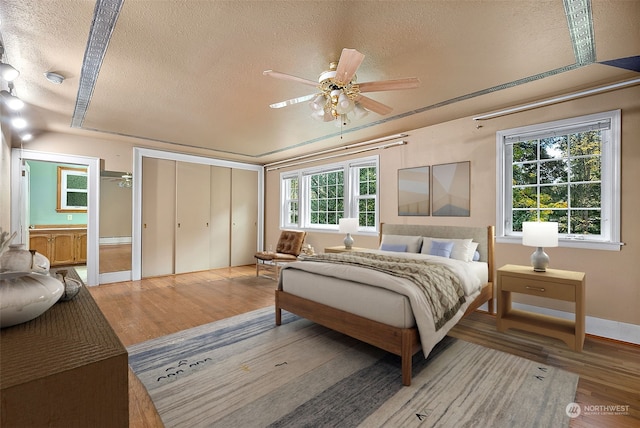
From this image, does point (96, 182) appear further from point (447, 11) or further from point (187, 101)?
point (447, 11)

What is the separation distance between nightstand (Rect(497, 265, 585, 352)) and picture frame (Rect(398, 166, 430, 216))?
56.1 inches

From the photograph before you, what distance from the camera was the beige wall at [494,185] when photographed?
2668 millimetres

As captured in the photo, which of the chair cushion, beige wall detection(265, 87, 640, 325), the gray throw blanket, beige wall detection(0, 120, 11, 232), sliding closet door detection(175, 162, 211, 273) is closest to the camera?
the gray throw blanket

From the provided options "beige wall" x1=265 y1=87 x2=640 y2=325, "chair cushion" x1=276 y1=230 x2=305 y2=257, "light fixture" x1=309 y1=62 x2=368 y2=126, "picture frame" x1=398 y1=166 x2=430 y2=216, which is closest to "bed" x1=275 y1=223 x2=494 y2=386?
"beige wall" x1=265 y1=87 x2=640 y2=325

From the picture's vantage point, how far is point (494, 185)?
346cm

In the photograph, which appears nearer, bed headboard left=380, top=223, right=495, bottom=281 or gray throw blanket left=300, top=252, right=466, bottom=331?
A: gray throw blanket left=300, top=252, right=466, bottom=331

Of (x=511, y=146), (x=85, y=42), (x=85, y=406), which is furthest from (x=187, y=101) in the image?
(x=511, y=146)

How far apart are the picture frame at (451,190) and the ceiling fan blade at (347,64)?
2244 millimetres

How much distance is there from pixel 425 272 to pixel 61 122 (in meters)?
A: 4.94

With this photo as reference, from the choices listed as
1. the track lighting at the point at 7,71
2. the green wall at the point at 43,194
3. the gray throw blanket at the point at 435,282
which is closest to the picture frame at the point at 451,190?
the gray throw blanket at the point at 435,282

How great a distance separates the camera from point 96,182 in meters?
4.70

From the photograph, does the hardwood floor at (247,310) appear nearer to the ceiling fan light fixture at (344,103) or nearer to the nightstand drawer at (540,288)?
the nightstand drawer at (540,288)

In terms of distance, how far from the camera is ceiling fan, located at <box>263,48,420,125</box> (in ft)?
6.82
